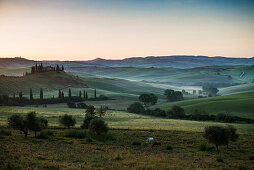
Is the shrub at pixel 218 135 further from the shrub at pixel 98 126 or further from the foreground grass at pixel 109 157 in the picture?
the shrub at pixel 98 126

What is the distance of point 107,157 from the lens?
29.6 metres

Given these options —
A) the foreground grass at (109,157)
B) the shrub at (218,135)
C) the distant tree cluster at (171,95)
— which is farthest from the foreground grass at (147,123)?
the distant tree cluster at (171,95)

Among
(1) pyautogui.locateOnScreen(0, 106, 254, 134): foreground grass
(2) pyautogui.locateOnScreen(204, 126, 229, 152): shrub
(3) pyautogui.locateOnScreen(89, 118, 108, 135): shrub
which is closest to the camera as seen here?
(2) pyautogui.locateOnScreen(204, 126, 229, 152): shrub

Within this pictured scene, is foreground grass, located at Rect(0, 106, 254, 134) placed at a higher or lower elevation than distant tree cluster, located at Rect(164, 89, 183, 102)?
higher

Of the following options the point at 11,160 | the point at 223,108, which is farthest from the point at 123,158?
the point at 223,108

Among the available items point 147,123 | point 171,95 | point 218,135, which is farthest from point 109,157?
point 171,95

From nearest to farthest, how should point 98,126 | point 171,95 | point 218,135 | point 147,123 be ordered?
point 218,135
point 98,126
point 147,123
point 171,95

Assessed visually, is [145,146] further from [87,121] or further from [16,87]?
[16,87]

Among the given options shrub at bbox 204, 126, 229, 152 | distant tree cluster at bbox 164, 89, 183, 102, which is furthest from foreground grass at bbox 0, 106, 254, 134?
distant tree cluster at bbox 164, 89, 183, 102

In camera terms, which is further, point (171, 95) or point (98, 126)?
point (171, 95)

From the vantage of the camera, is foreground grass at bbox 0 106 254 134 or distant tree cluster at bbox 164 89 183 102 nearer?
foreground grass at bbox 0 106 254 134

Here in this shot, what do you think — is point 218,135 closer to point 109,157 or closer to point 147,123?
point 109,157

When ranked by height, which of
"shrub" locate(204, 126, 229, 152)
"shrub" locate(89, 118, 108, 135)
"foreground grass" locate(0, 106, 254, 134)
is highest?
"shrub" locate(204, 126, 229, 152)

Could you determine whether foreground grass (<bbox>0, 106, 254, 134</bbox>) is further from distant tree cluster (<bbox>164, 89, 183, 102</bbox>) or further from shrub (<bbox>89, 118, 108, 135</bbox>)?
distant tree cluster (<bbox>164, 89, 183, 102</bbox>)
